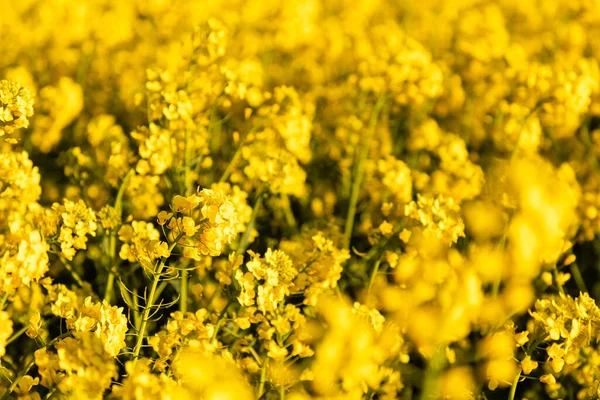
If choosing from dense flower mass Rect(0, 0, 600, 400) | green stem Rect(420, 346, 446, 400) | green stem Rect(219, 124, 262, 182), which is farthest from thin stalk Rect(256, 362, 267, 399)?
green stem Rect(219, 124, 262, 182)

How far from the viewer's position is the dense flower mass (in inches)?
49.5

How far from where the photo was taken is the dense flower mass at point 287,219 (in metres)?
1.26

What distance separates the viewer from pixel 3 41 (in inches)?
130

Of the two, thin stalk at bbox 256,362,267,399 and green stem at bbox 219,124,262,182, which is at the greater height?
green stem at bbox 219,124,262,182

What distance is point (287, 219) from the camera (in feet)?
7.55

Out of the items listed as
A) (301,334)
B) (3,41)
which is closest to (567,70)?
(301,334)

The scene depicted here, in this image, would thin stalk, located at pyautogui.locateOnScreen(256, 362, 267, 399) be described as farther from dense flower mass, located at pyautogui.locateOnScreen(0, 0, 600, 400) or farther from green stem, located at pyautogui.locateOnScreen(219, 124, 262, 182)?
green stem, located at pyautogui.locateOnScreen(219, 124, 262, 182)

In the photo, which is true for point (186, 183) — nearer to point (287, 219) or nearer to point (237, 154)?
point (237, 154)

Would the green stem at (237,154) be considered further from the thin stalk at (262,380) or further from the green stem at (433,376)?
the green stem at (433,376)

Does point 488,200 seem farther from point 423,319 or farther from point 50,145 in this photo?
point 50,145

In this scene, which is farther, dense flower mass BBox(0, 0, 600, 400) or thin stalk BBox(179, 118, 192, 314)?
thin stalk BBox(179, 118, 192, 314)

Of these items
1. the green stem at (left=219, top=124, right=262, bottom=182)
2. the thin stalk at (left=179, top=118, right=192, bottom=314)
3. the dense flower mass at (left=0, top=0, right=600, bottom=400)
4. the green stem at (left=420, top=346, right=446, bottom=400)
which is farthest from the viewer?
the green stem at (left=219, top=124, right=262, bottom=182)

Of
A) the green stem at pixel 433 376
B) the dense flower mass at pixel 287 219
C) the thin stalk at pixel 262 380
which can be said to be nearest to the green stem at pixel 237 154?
the dense flower mass at pixel 287 219

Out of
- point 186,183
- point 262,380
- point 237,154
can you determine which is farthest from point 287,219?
point 262,380
